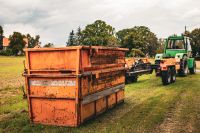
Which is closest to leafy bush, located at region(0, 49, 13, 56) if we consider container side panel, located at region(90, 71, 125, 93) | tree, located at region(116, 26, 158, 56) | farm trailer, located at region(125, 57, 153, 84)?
tree, located at region(116, 26, 158, 56)

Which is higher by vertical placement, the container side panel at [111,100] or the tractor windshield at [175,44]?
the tractor windshield at [175,44]

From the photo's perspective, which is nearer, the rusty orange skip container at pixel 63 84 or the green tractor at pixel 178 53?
the rusty orange skip container at pixel 63 84

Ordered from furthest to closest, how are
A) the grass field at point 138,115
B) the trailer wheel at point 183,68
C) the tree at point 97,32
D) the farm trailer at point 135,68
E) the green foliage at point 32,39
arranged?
the green foliage at point 32,39 → the tree at point 97,32 → the trailer wheel at point 183,68 → the farm trailer at point 135,68 → the grass field at point 138,115

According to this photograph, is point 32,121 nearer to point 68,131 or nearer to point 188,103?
point 68,131

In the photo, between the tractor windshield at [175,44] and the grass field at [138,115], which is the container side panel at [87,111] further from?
the tractor windshield at [175,44]

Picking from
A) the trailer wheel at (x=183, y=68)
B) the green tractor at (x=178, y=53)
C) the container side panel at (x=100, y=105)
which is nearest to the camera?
the container side panel at (x=100, y=105)

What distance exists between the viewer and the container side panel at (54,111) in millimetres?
7867

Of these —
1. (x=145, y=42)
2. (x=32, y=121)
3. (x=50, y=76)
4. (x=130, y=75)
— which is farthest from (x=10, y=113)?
(x=145, y=42)

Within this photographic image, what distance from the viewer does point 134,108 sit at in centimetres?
1015

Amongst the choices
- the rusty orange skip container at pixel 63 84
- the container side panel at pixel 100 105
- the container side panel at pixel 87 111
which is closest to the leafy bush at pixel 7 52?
the container side panel at pixel 100 105

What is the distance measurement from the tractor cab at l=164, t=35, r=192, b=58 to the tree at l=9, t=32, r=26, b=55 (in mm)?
78714

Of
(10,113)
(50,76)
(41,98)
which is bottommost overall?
(10,113)

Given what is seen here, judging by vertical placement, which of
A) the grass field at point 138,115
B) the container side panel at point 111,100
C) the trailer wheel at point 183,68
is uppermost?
the trailer wheel at point 183,68

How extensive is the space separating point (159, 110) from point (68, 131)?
347 centimetres
